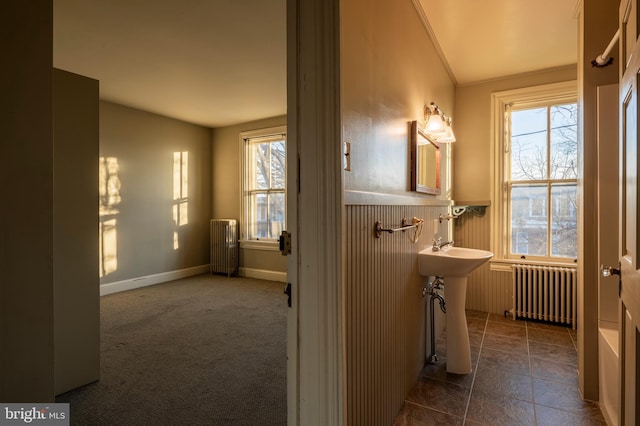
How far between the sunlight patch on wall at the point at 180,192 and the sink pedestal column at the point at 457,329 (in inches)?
174

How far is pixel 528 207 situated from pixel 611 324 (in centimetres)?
176

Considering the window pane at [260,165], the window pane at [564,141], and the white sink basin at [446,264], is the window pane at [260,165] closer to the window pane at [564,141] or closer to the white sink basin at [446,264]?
the white sink basin at [446,264]

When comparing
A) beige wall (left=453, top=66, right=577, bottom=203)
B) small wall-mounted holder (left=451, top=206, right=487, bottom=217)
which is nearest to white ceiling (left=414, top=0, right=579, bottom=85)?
beige wall (left=453, top=66, right=577, bottom=203)

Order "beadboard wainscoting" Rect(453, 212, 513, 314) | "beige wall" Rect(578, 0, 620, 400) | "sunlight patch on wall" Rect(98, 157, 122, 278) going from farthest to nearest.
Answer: "sunlight patch on wall" Rect(98, 157, 122, 278) < "beadboard wainscoting" Rect(453, 212, 513, 314) < "beige wall" Rect(578, 0, 620, 400)

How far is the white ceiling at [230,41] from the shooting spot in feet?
7.70

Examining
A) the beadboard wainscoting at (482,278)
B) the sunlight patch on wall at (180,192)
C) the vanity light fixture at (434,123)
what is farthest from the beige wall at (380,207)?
the sunlight patch on wall at (180,192)

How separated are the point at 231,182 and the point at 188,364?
3.65 metres

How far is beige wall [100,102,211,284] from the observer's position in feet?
14.6

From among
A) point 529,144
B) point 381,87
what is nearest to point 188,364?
point 381,87

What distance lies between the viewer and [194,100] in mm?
4332

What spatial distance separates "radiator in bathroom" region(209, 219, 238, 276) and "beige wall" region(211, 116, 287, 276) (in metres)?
0.14

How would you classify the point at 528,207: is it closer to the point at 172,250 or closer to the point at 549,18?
the point at 549,18

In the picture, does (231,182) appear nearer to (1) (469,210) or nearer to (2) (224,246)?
(2) (224,246)

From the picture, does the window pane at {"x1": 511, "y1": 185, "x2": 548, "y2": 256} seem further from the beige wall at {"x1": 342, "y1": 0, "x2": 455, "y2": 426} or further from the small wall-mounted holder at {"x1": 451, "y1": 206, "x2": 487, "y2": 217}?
the beige wall at {"x1": 342, "y1": 0, "x2": 455, "y2": 426}
